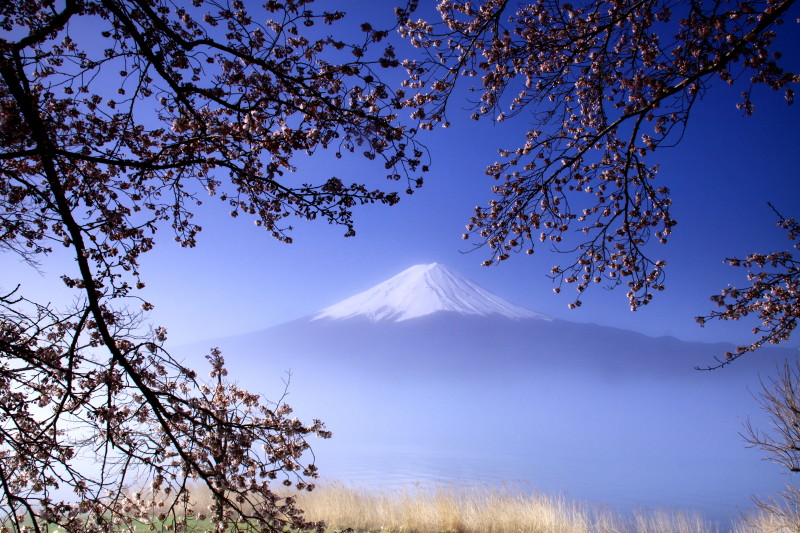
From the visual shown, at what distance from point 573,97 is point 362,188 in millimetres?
4510

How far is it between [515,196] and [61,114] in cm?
541

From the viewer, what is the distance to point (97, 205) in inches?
191

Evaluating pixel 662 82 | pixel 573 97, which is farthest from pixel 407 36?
pixel 662 82

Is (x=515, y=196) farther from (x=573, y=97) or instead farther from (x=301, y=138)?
(x=301, y=138)

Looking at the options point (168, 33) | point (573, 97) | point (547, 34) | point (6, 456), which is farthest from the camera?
point (573, 97)

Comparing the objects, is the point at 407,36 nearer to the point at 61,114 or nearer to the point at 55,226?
the point at 61,114

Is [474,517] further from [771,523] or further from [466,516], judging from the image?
[771,523]

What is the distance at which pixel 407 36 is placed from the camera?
7035 mm

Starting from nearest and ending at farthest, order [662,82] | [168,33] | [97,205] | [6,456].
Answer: [168,33] → [6,456] → [97,205] → [662,82]

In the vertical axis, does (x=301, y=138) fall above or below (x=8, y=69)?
below

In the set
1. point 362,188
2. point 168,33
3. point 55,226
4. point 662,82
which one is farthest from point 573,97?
point 55,226

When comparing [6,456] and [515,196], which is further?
[515,196]

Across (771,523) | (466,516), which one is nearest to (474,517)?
(466,516)

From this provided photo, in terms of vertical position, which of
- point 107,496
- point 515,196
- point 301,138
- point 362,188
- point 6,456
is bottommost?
point 107,496
